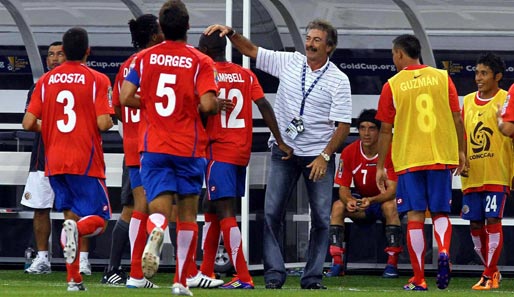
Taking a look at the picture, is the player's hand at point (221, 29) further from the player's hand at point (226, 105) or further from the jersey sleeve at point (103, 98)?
the jersey sleeve at point (103, 98)

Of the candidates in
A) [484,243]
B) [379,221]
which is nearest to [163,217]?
[484,243]

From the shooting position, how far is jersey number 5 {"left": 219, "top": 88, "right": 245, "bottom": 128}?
11562 mm

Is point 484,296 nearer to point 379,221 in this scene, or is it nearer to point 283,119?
point 283,119

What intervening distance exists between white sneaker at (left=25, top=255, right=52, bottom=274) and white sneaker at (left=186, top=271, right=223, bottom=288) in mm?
2654

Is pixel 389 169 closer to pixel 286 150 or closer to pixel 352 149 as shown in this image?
pixel 352 149

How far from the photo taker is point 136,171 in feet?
37.1

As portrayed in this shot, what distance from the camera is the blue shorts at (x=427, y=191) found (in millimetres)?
11477

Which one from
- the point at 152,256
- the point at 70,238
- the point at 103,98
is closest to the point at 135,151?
the point at 103,98

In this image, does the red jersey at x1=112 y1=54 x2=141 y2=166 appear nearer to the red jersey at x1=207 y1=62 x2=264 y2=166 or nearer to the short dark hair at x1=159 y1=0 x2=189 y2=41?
the red jersey at x1=207 y1=62 x2=264 y2=166

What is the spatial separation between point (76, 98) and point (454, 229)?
5209 millimetres

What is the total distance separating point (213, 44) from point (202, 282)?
1.80 meters

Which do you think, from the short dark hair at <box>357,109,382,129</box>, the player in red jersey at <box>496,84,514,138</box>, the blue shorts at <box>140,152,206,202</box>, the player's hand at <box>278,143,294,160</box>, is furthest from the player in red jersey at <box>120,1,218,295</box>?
the short dark hair at <box>357,109,382,129</box>

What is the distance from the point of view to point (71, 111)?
1065 cm

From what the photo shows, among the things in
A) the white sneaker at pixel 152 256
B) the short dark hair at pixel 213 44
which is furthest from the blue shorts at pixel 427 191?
the white sneaker at pixel 152 256
